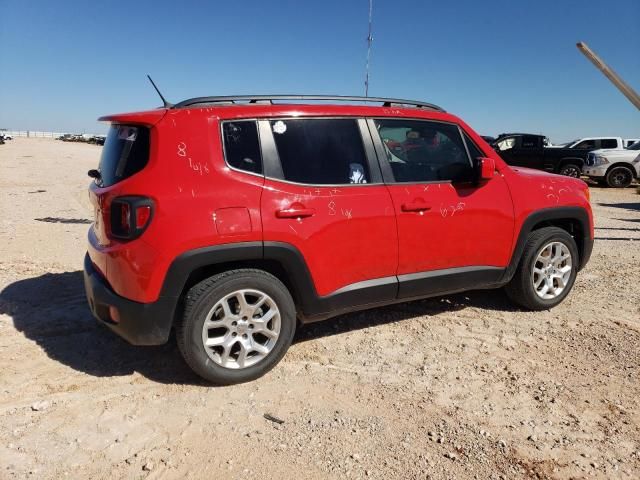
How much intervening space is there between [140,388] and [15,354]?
1.10m

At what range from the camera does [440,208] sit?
376cm

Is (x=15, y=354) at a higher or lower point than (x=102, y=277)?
lower

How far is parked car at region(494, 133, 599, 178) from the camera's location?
17344 millimetres

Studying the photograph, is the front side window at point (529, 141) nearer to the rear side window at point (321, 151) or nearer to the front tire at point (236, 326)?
the rear side window at point (321, 151)

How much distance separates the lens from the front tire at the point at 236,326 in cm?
306

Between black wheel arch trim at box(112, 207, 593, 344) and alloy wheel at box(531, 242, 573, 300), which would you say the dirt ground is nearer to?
alloy wheel at box(531, 242, 573, 300)

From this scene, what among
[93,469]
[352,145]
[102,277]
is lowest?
[93,469]

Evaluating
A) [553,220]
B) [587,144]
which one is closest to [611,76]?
[553,220]

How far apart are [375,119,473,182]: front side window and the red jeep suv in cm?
1

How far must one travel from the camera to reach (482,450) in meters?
2.60

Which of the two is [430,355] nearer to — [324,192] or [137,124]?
[324,192]

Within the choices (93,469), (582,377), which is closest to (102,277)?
(93,469)

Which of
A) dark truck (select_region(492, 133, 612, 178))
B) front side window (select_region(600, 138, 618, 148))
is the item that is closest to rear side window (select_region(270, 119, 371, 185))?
dark truck (select_region(492, 133, 612, 178))

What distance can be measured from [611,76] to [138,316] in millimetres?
8331
